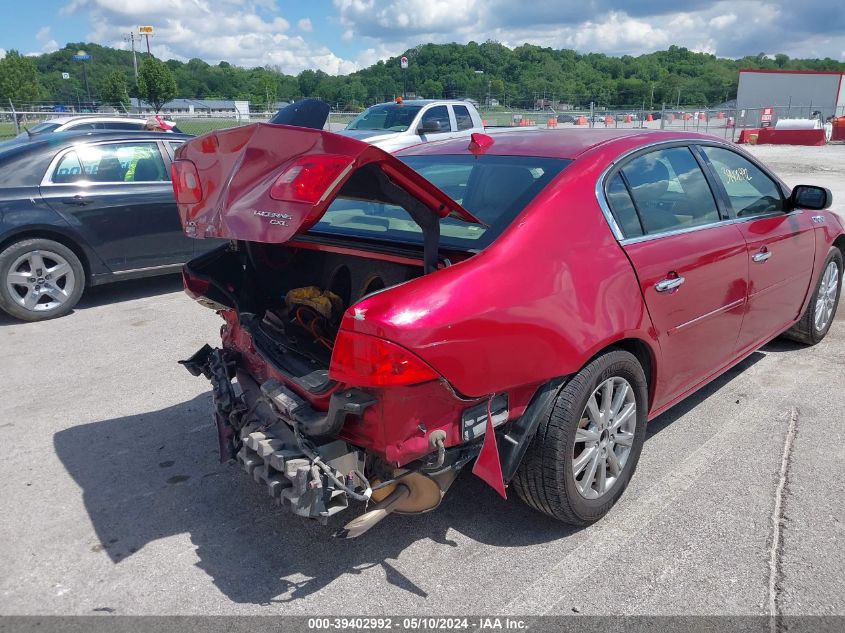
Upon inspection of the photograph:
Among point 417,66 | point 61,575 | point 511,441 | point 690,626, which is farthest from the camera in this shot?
point 417,66

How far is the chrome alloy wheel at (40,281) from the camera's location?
21.0 feet

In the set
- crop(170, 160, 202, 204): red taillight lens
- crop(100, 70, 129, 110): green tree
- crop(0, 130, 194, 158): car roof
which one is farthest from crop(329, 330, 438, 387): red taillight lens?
crop(100, 70, 129, 110): green tree

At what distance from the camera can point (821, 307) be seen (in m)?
5.22

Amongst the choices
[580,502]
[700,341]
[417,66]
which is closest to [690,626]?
[580,502]

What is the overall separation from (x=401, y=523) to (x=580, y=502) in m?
0.82

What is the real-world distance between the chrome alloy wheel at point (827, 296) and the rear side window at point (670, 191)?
192 cm

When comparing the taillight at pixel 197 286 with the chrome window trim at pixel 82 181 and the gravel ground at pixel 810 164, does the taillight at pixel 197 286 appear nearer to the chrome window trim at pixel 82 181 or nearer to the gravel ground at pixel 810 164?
the chrome window trim at pixel 82 181

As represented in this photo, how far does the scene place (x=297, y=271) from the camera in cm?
388

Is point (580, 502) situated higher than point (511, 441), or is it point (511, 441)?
point (511, 441)

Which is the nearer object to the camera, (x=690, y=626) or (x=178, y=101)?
(x=690, y=626)

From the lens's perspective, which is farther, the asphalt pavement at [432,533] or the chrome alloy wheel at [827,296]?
the chrome alloy wheel at [827,296]

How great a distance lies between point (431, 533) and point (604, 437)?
878 mm

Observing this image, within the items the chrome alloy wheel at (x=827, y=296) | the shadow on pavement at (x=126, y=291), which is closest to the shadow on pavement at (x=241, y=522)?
the chrome alloy wheel at (x=827, y=296)

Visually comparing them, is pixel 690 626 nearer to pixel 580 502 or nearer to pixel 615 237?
pixel 580 502
